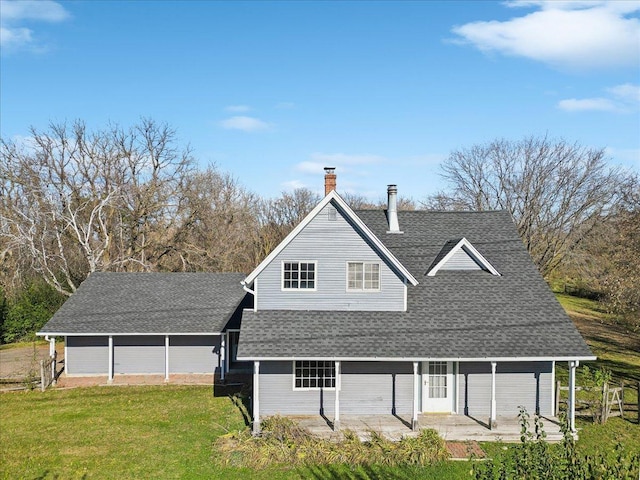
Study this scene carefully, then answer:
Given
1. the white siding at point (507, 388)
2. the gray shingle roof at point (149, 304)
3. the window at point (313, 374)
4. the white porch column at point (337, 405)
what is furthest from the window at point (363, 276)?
the gray shingle roof at point (149, 304)

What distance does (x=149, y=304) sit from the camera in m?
25.6

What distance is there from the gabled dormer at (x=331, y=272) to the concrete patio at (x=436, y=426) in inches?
159

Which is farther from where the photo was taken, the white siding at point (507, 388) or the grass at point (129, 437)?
the white siding at point (507, 388)

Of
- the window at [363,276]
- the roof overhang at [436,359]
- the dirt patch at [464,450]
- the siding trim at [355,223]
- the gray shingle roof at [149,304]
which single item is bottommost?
the dirt patch at [464,450]

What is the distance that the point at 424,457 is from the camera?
14.6 meters

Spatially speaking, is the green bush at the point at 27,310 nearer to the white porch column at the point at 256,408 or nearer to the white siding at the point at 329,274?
the white siding at the point at 329,274

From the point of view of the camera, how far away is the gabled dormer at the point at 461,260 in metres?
20.9

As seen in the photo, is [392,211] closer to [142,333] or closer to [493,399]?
[493,399]

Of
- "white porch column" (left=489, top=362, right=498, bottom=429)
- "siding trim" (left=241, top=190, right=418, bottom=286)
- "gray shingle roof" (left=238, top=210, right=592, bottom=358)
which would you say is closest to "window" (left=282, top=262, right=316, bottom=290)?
"siding trim" (left=241, top=190, right=418, bottom=286)

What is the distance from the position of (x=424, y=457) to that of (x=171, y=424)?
907cm

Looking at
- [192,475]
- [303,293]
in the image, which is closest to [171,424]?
[192,475]

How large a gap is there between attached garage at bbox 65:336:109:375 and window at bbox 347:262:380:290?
13.2 m

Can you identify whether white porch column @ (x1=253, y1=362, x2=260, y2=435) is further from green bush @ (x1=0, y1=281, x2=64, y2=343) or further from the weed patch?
green bush @ (x1=0, y1=281, x2=64, y2=343)

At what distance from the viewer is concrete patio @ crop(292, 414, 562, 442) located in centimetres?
1647
